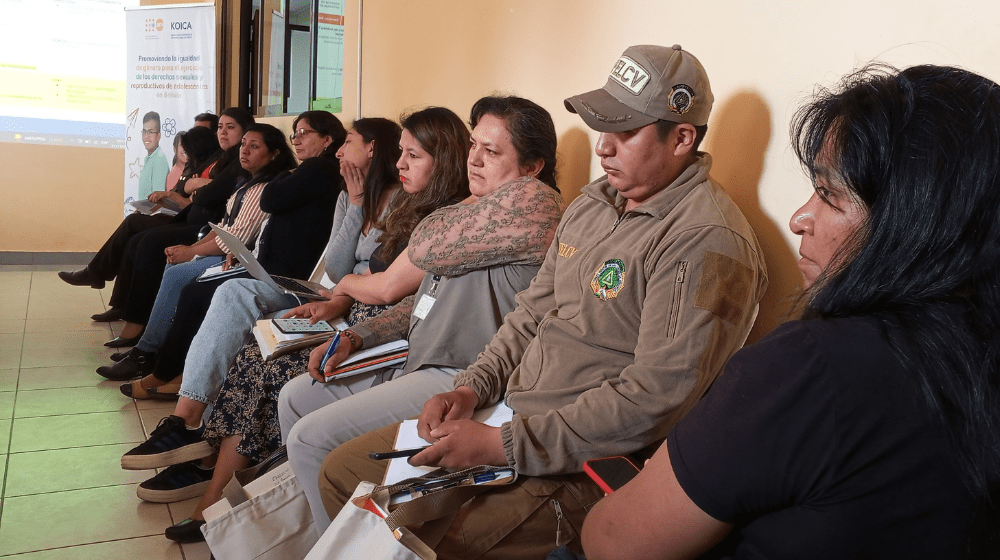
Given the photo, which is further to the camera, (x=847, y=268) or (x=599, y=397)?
(x=599, y=397)

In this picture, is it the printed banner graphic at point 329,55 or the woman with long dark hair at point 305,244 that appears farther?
the printed banner graphic at point 329,55

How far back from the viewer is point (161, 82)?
21.5 feet

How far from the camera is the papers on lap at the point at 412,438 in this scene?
1.32 metres

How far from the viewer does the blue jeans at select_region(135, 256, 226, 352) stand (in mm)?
3584

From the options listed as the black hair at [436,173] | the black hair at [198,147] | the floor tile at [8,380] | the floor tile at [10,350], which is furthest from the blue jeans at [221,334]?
the black hair at [198,147]

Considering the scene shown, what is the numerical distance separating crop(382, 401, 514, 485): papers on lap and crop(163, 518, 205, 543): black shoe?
37.7 inches

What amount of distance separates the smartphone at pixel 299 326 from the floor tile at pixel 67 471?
2.63ft

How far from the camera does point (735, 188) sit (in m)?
1.60

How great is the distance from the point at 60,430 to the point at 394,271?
1.64 m

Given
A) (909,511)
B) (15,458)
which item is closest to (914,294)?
(909,511)

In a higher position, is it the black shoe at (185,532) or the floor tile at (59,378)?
the black shoe at (185,532)

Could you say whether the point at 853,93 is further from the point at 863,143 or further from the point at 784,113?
the point at 784,113

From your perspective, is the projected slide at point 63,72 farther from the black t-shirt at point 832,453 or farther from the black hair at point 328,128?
the black t-shirt at point 832,453

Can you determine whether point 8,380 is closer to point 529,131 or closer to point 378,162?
point 378,162
